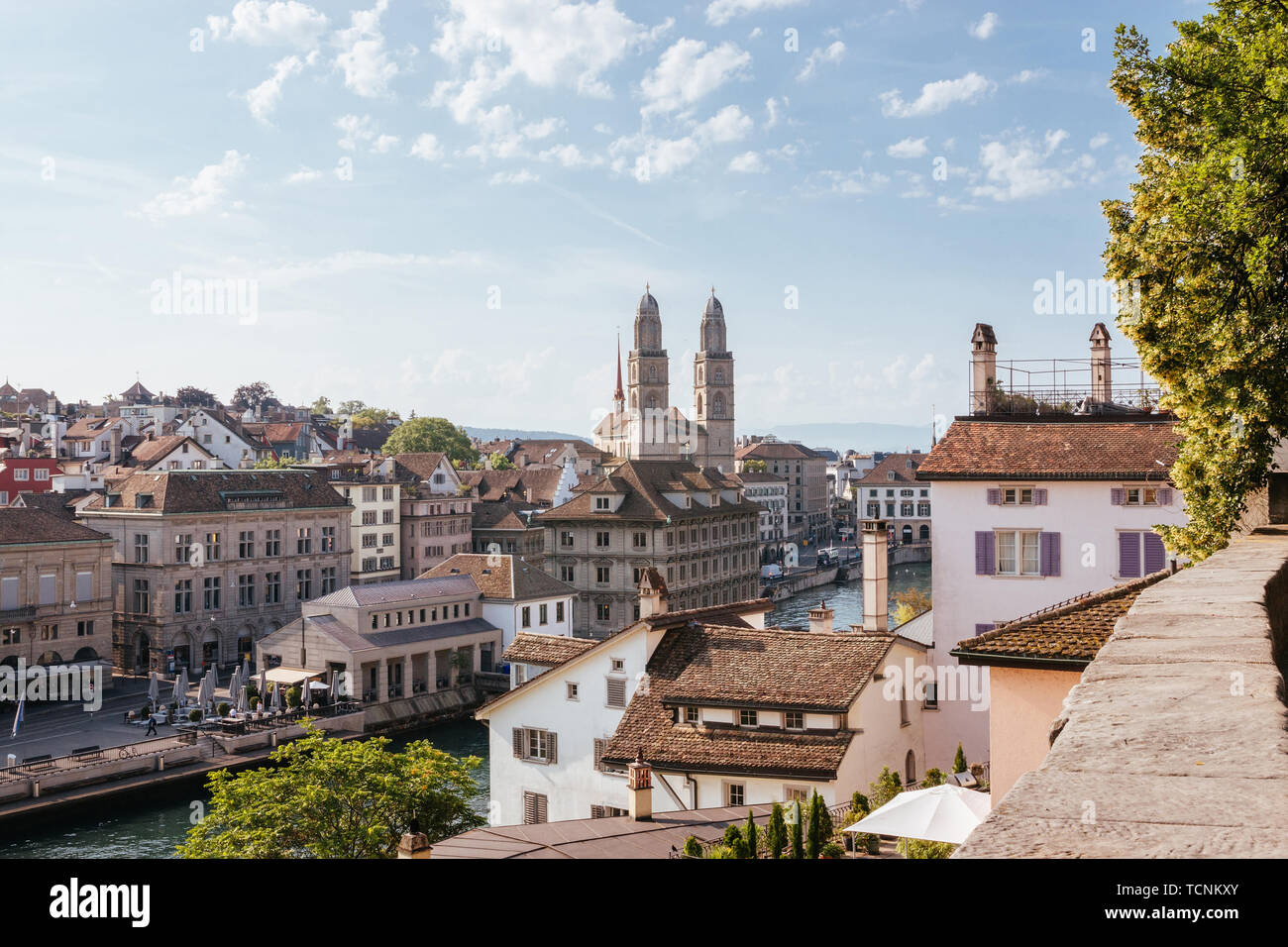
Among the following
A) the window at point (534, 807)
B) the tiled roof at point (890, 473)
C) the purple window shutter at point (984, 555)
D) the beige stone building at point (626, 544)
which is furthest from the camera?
the tiled roof at point (890, 473)

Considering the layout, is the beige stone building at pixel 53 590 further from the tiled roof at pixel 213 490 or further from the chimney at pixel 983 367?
the chimney at pixel 983 367

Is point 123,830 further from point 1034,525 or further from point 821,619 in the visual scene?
point 1034,525

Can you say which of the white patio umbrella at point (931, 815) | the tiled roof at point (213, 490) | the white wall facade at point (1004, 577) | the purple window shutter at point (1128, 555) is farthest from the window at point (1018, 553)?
the tiled roof at point (213, 490)

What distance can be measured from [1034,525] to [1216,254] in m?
15.1

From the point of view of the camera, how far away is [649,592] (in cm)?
3372

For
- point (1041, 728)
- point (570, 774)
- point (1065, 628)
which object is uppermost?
point (1065, 628)

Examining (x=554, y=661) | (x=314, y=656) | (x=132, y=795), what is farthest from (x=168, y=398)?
(x=554, y=661)

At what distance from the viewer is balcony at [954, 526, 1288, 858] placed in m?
3.13

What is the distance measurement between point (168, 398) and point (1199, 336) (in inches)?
6680

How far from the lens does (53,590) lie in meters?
59.7

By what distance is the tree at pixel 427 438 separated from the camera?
123 metres

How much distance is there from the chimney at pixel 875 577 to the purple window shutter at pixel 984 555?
2.42 m

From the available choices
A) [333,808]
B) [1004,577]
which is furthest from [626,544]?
[1004,577]
